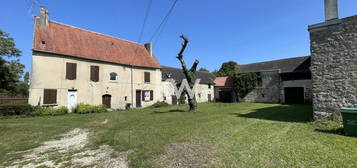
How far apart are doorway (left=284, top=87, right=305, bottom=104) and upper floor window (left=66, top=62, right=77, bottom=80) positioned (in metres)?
24.3

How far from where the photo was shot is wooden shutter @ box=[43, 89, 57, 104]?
12117 mm

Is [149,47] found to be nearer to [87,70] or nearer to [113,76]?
[113,76]

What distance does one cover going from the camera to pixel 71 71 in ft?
44.0

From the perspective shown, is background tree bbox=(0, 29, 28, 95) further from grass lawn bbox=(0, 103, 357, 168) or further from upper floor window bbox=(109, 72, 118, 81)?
grass lawn bbox=(0, 103, 357, 168)

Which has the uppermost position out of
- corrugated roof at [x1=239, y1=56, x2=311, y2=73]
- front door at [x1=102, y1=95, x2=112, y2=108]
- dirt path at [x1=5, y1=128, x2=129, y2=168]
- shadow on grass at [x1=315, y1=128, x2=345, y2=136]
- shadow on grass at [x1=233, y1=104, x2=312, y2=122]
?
corrugated roof at [x1=239, y1=56, x2=311, y2=73]

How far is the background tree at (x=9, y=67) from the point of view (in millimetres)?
17875

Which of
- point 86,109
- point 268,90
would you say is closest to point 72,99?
point 86,109

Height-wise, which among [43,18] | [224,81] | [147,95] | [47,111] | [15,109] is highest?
[43,18]

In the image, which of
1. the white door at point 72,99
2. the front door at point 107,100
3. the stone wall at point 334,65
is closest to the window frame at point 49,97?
the white door at point 72,99

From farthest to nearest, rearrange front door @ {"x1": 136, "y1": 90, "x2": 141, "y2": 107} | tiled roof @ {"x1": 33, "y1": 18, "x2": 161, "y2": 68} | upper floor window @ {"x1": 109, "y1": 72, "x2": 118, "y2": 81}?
front door @ {"x1": 136, "y1": 90, "x2": 141, "y2": 107} → upper floor window @ {"x1": 109, "y1": 72, "x2": 118, "y2": 81} → tiled roof @ {"x1": 33, "y1": 18, "x2": 161, "y2": 68}

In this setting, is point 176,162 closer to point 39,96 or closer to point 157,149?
point 157,149

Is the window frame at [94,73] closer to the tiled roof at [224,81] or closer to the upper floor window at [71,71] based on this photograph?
the upper floor window at [71,71]

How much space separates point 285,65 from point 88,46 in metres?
24.7

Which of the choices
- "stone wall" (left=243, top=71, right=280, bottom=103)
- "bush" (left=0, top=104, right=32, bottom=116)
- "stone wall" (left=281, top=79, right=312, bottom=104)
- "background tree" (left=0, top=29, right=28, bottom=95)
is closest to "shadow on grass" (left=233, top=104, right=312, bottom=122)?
"stone wall" (left=281, top=79, right=312, bottom=104)
